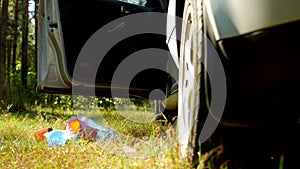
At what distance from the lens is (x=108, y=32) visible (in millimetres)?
3945

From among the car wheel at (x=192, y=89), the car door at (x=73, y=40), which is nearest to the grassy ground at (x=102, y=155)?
the car wheel at (x=192, y=89)

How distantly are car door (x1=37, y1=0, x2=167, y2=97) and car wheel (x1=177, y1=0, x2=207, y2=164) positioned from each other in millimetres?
1911

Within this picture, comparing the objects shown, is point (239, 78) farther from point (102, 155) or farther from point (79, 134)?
point (79, 134)

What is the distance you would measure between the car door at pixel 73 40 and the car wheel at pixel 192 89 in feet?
6.27

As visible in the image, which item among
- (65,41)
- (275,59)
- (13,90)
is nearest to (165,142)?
(275,59)

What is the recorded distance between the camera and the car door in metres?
3.52

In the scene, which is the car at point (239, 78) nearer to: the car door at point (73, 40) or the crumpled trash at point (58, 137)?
the crumpled trash at point (58, 137)

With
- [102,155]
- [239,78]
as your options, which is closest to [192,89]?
[239,78]

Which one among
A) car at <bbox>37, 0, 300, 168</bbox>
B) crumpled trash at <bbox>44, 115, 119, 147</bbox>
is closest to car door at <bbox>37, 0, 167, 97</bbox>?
crumpled trash at <bbox>44, 115, 119, 147</bbox>

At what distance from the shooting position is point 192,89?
60.9 inches

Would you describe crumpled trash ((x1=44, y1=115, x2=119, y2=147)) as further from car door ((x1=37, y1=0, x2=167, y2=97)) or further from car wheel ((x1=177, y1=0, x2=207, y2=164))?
car wheel ((x1=177, y1=0, x2=207, y2=164))

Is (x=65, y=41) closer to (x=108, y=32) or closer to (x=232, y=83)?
(x=108, y=32)

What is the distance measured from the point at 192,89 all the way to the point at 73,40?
2490mm

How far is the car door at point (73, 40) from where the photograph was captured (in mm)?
3518
